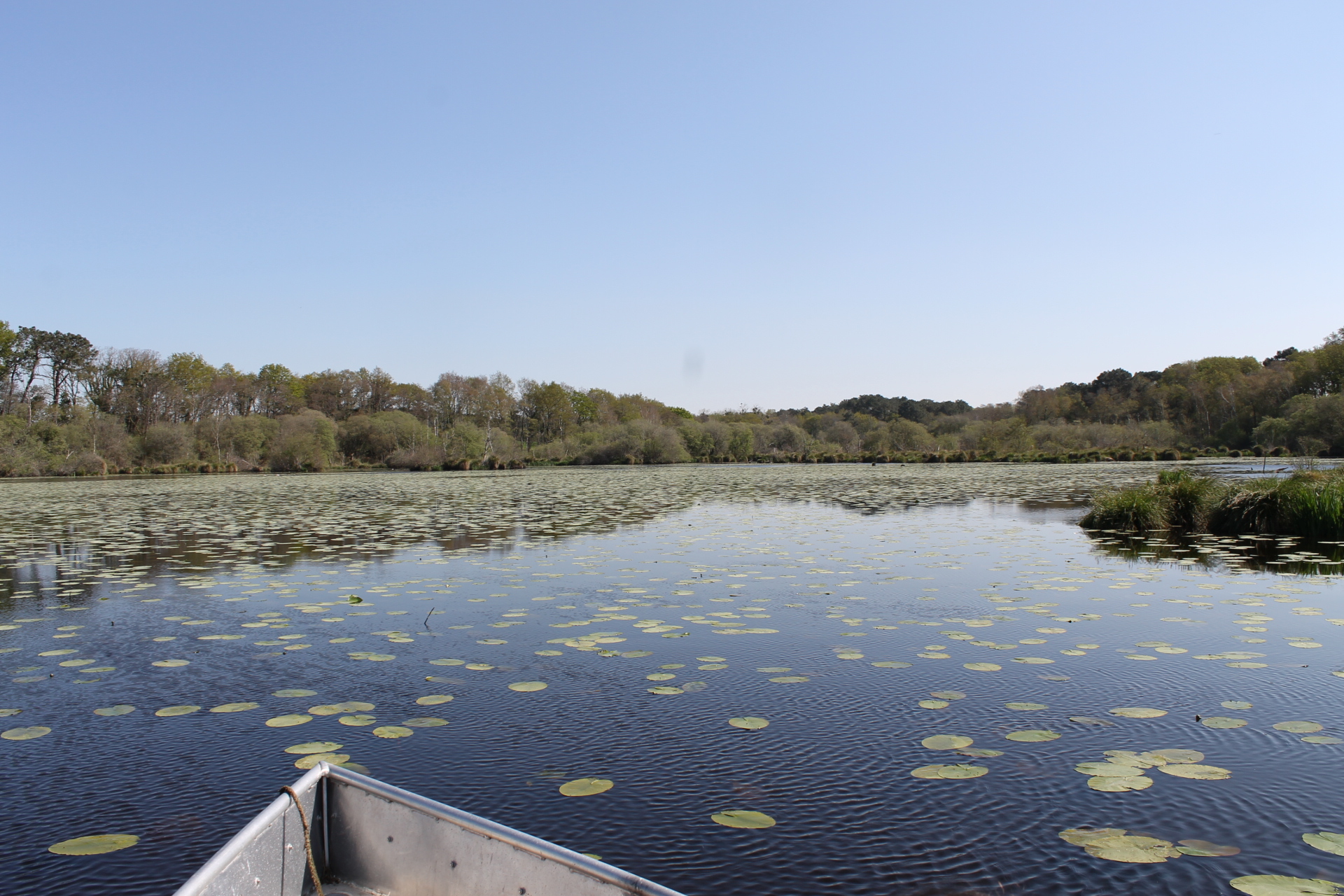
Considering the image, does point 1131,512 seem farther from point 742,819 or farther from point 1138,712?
point 742,819

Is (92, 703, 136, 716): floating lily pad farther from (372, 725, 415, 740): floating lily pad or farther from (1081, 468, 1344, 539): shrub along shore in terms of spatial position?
(1081, 468, 1344, 539): shrub along shore

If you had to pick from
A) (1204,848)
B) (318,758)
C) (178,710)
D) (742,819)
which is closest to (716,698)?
(742,819)

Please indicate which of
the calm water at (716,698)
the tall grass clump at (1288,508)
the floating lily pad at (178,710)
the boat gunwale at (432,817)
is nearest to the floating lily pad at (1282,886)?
the calm water at (716,698)

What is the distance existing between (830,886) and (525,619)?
3.57 m

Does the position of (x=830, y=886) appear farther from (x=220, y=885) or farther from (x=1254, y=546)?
(x=1254, y=546)

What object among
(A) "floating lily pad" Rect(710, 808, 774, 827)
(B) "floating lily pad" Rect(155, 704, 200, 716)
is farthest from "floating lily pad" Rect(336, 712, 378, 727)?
(A) "floating lily pad" Rect(710, 808, 774, 827)

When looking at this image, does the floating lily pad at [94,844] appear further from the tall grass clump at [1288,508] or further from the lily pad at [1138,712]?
the tall grass clump at [1288,508]

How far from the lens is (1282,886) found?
6.70 ft

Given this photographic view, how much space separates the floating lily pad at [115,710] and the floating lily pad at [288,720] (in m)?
0.71

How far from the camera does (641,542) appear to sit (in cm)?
966

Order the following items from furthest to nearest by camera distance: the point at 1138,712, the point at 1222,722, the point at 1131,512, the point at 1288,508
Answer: the point at 1131,512
the point at 1288,508
the point at 1138,712
the point at 1222,722

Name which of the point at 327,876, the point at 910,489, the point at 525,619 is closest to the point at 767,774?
the point at 327,876

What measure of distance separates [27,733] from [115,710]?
0.34 meters

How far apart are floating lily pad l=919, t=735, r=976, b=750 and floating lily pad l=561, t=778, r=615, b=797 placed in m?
1.22
